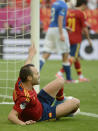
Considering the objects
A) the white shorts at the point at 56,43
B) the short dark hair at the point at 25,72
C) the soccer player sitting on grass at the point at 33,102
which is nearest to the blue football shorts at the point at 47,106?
the soccer player sitting on grass at the point at 33,102

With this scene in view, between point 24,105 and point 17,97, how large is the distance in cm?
11

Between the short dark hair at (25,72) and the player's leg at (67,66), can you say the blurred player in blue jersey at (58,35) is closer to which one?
the player's leg at (67,66)

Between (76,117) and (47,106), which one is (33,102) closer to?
(47,106)

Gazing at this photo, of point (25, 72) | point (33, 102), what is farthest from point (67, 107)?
point (25, 72)

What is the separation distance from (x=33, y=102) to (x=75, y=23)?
213 inches

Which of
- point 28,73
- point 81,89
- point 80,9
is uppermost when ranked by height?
point 80,9

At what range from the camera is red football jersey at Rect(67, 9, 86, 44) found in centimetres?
1002

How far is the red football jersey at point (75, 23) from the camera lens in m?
10.0

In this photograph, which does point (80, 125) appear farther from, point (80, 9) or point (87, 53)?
point (87, 53)

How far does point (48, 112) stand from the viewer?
512 cm

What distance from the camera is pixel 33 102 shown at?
4.96 m

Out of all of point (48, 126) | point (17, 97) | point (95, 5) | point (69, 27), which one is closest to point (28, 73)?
point (17, 97)

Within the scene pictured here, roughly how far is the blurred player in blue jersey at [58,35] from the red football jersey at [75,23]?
719 millimetres

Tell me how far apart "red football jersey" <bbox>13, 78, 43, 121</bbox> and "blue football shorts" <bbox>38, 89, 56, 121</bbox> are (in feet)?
0.20
